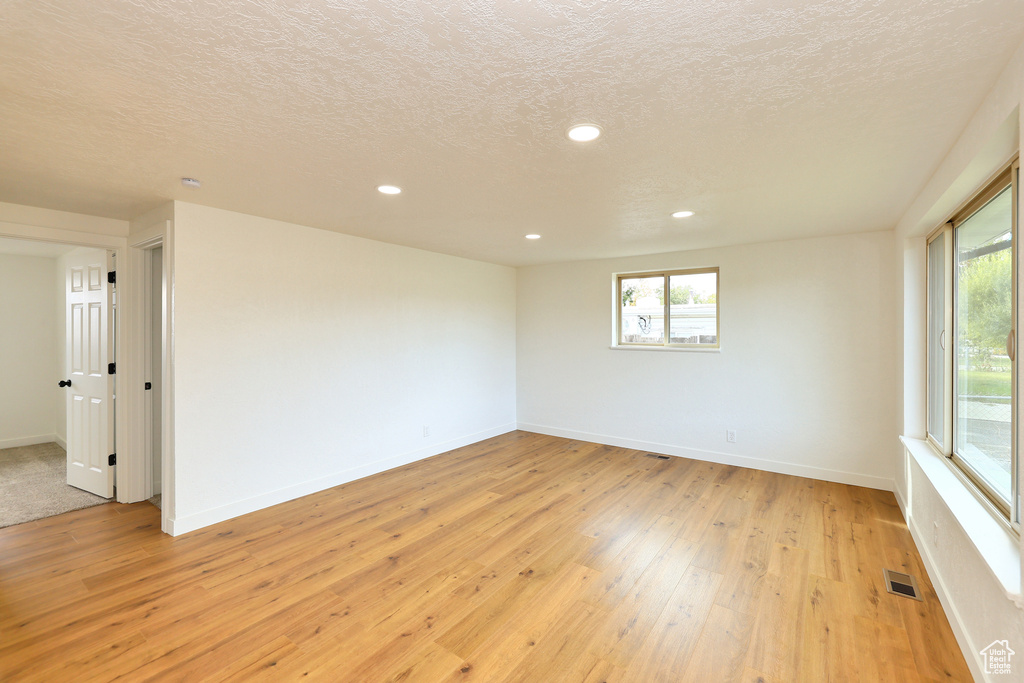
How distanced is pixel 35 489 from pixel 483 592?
4.48 meters

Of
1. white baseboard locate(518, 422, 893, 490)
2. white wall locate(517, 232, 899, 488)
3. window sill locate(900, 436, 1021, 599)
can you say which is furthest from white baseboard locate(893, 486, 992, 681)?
white wall locate(517, 232, 899, 488)

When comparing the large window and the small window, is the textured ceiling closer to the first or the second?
the large window

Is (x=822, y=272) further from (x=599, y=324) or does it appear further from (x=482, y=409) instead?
(x=482, y=409)

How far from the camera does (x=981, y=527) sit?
1930 millimetres

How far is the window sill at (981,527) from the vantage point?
1.58 metres

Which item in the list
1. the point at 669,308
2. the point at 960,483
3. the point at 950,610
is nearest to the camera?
the point at 950,610

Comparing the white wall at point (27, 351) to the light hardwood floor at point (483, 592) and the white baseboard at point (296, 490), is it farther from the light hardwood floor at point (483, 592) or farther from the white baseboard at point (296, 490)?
the white baseboard at point (296, 490)

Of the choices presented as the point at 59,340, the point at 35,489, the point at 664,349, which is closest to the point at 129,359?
the point at 35,489

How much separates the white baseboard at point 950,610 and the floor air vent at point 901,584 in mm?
90

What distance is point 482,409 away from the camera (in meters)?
5.93

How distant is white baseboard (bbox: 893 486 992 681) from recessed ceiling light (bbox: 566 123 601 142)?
272cm

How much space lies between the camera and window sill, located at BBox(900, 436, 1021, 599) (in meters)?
1.58

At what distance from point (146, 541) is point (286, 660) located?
6.17 feet

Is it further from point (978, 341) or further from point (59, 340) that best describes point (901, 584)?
point (59, 340)
